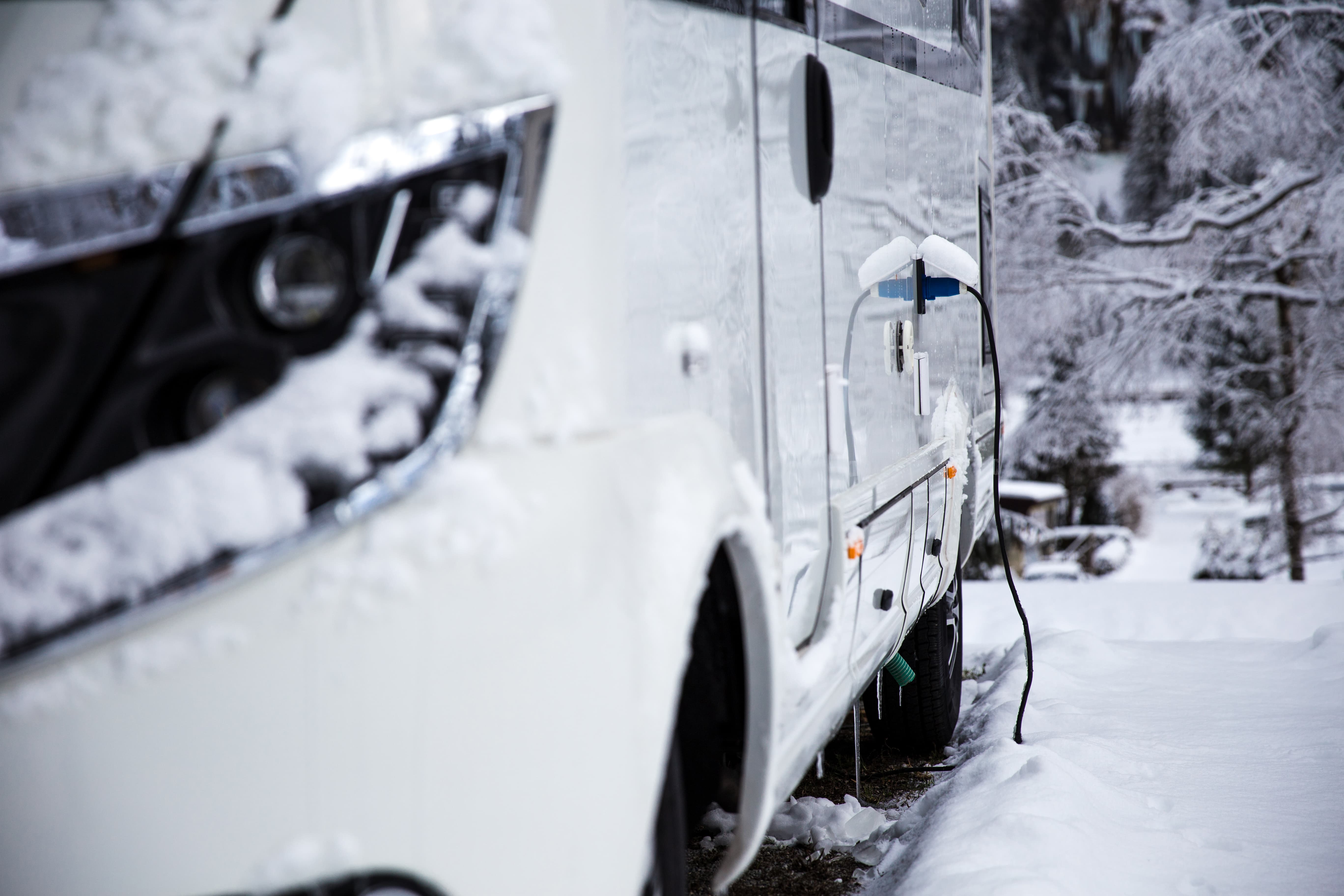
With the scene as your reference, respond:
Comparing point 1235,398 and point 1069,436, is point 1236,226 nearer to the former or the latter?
point 1235,398

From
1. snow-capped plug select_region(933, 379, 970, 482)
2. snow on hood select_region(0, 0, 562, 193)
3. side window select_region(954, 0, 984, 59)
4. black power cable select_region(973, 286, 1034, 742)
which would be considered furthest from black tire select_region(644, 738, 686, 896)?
side window select_region(954, 0, 984, 59)

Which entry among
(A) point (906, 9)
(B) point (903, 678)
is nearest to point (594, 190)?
(A) point (906, 9)

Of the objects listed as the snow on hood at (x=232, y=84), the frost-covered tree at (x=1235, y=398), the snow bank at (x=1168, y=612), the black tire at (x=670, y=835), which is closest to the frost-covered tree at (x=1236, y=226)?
the frost-covered tree at (x=1235, y=398)

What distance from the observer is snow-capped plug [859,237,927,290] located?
7.94 feet

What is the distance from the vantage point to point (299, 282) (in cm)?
104

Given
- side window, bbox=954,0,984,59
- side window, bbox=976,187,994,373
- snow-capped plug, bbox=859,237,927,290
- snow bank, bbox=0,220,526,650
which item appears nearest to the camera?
snow bank, bbox=0,220,526,650

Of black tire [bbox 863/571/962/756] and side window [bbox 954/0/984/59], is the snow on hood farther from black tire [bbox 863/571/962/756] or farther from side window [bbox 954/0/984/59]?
black tire [bbox 863/571/962/756]

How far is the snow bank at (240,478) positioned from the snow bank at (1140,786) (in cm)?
194

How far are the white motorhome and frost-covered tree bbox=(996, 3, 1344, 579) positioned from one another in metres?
9.42

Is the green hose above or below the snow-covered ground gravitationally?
above

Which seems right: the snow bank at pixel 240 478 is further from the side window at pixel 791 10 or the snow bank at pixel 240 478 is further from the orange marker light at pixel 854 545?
the orange marker light at pixel 854 545

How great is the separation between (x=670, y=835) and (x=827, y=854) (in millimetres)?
1893

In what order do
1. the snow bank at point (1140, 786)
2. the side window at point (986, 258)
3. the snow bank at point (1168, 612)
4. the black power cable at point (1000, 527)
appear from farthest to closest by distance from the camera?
the snow bank at point (1168, 612) → the side window at point (986, 258) → the black power cable at point (1000, 527) → the snow bank at point (1140, 786)

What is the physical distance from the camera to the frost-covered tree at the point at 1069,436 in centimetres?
986
